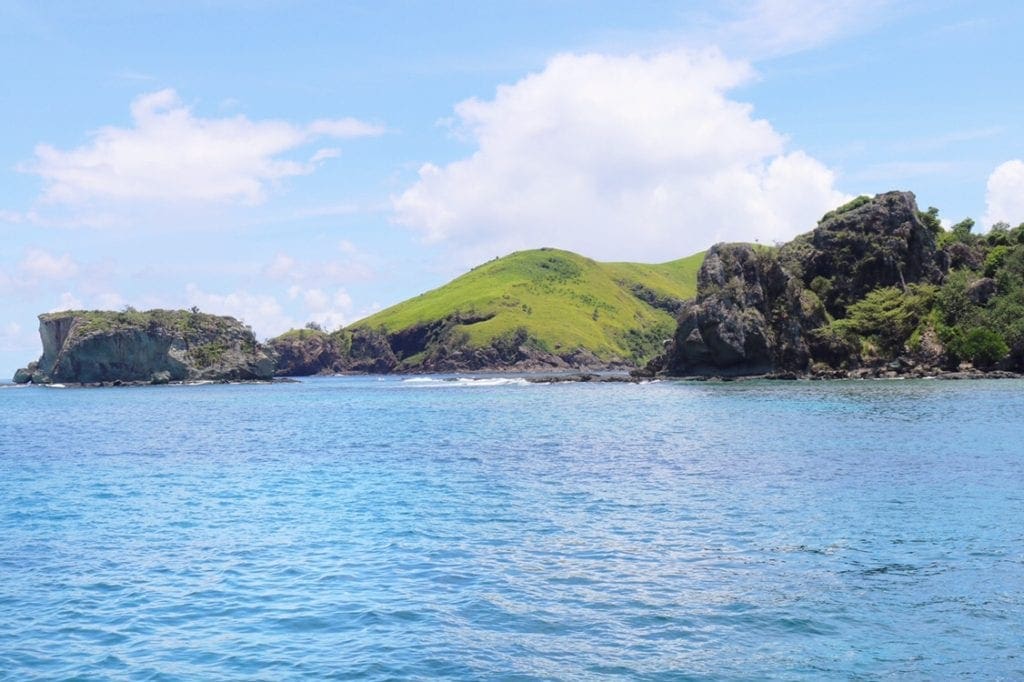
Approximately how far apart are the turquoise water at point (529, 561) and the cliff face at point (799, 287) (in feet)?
323

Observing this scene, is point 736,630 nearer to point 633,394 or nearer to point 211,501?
point 211,501

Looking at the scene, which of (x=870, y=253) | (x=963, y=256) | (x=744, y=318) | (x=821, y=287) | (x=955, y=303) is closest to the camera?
(x=955, y=303)

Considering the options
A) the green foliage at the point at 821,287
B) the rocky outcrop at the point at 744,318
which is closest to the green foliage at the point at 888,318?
the rocky outcrop at the point at 744,318

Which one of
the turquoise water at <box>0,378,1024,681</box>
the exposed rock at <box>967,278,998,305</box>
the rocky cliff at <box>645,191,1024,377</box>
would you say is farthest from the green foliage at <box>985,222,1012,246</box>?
the turquoise water at <box>0,378,1024,681</box>

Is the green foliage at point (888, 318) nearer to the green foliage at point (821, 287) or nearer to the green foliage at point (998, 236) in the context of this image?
the green foliage at point (821, 287)

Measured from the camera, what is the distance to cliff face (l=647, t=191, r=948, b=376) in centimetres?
15575

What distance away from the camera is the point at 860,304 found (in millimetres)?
160750

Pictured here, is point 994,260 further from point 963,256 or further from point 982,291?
point 963,256

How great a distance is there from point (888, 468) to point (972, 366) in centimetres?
11357

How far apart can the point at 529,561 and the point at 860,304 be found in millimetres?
151510

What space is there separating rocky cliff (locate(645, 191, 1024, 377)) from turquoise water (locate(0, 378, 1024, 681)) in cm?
9480

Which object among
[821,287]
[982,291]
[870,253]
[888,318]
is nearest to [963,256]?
[870,253]

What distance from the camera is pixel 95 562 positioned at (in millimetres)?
27281

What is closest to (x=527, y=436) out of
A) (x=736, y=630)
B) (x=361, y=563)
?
(x=361, y=563)
